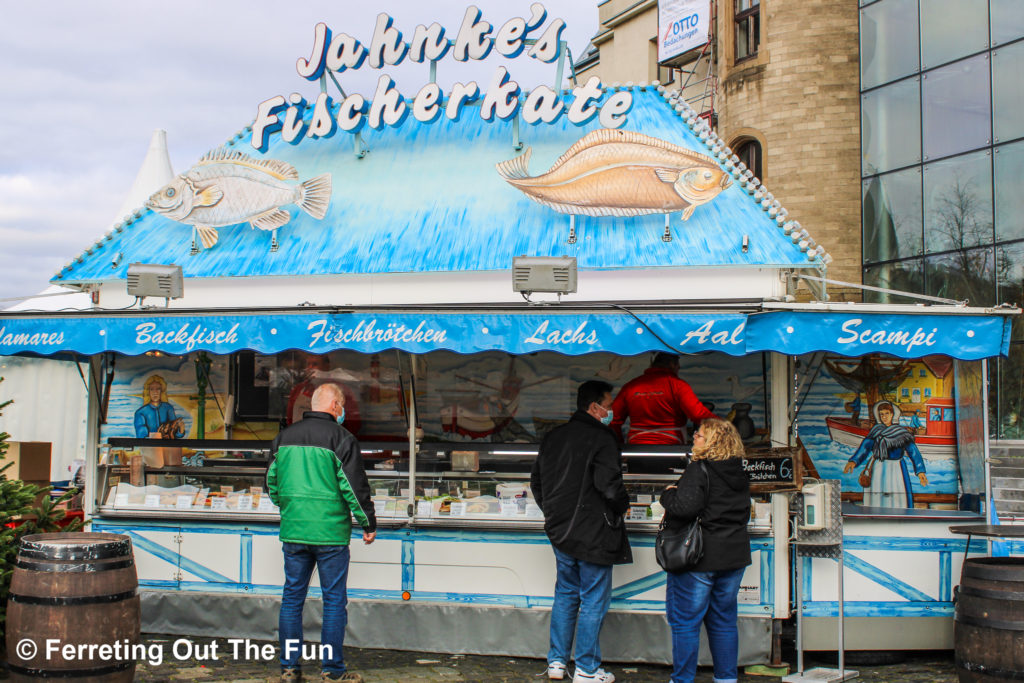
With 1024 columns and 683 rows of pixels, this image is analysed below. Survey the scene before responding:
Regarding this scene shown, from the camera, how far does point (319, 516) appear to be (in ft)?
17.7

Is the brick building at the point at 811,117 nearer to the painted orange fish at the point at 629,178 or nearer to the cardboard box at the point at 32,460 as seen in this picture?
the painted orange fish at the point at 629,178

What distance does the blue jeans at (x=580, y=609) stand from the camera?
5.66m

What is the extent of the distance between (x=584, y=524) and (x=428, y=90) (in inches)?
185

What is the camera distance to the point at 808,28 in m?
17.9

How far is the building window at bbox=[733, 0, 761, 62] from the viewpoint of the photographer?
19.2 metres

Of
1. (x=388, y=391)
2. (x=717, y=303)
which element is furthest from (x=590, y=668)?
(x=388, y=391)

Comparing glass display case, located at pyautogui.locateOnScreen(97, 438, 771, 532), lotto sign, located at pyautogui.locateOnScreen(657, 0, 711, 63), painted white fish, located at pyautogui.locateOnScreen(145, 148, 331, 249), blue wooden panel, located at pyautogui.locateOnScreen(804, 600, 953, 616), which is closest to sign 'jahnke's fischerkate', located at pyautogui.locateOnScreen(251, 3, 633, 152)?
painted white fish, located at pyautogui.locateOnScreen(145, 148, 331, 249)

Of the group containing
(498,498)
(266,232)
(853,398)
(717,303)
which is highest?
(266,232)

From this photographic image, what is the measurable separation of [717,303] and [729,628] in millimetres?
2042

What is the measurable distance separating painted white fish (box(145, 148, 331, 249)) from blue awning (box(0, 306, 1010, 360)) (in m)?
1.70

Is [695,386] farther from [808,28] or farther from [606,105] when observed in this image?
[808,28]

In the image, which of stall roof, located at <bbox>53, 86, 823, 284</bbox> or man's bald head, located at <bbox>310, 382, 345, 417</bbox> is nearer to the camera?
man's bald head, located at <bbox>310, 382, 345, 417</bbox>

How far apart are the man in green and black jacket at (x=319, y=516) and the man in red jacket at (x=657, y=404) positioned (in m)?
2.33

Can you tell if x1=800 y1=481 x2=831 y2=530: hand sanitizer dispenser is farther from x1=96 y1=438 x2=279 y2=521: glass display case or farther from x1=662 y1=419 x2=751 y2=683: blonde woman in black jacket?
x1=96 y1=438 x2=279 y2=521: glass display case
